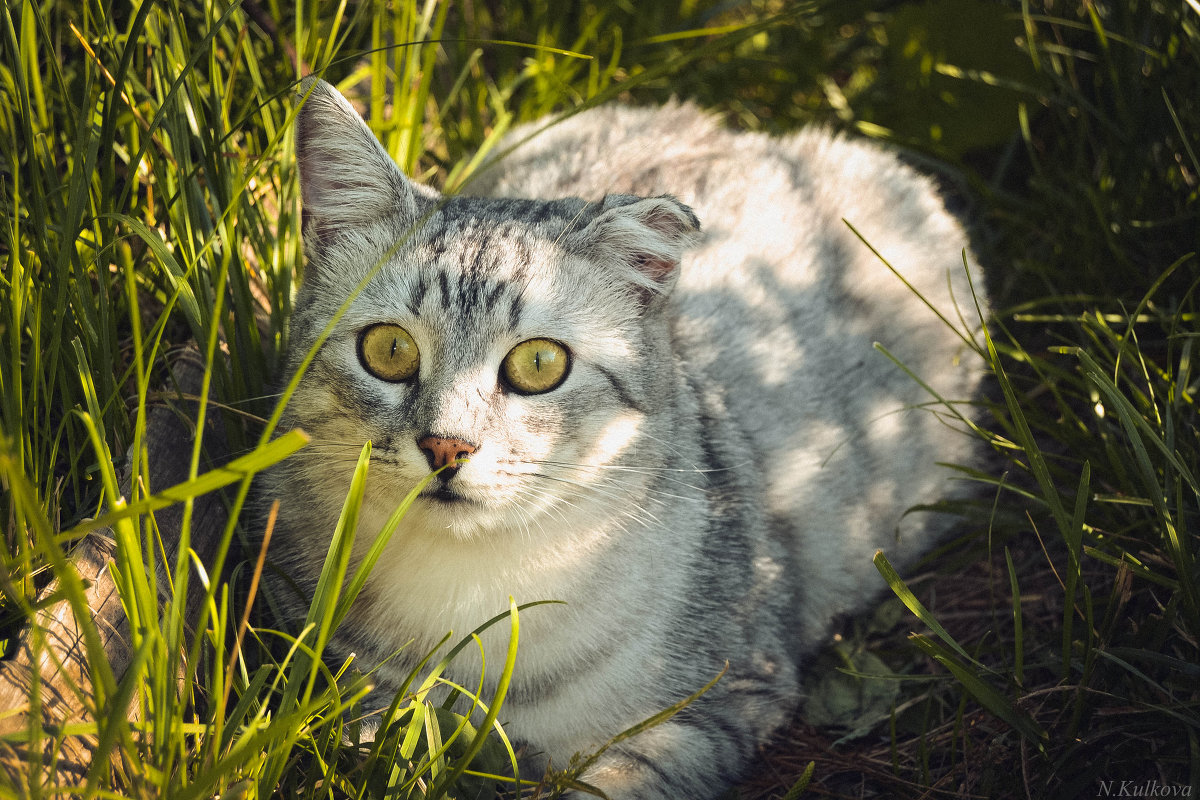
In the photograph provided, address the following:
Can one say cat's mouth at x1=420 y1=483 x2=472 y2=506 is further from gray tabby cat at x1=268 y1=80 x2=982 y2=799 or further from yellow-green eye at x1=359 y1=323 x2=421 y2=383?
yellow-green eye at x1=359 y1=323 x2=421 y2=383

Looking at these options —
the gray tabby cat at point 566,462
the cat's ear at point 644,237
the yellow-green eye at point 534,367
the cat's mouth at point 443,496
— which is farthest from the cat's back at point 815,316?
the cat's mouth at point 443,496

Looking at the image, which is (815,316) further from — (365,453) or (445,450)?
(365,453)

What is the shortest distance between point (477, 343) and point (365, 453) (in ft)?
1.18

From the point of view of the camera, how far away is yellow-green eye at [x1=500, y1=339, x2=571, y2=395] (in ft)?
6.07

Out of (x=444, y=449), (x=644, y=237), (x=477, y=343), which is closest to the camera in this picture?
(x=444, y=449)

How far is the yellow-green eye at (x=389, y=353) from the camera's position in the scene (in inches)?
72.2

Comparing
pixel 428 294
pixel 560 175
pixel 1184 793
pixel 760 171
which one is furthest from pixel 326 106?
pixel 1184 793

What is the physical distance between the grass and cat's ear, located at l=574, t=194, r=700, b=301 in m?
0.45

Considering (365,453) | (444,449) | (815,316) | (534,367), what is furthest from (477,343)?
(815,316)

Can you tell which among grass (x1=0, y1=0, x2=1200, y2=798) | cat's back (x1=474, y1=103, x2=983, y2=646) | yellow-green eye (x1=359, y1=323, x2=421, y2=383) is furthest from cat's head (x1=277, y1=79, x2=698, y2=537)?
cat's back (x1=474, y1=103, x2=983, y2=646)

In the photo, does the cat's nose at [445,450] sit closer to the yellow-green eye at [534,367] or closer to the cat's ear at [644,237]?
the yellow-green eye at [534,367]

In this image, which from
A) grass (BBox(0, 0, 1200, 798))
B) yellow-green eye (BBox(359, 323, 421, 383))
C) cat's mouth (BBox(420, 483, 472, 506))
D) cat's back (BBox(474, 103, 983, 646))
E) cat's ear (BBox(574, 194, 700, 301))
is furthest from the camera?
cat's back (BBox(474, 103, 983, 646))

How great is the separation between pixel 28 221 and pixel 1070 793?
246 cm

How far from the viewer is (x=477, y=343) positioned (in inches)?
70.7
